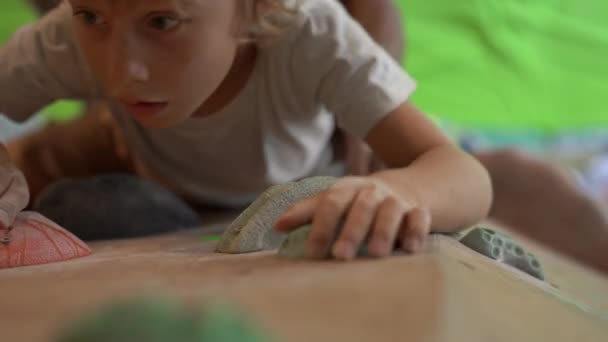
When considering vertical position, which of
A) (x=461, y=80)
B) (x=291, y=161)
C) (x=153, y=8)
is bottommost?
(x=461, y=80)

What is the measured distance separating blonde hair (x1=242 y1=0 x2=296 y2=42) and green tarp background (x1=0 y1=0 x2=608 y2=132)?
40.7 inches

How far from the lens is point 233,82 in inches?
36.4

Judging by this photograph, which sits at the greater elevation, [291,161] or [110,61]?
[110,61]

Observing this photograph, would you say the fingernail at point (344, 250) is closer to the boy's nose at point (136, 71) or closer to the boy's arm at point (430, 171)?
the boy's arm at point (430, 171)

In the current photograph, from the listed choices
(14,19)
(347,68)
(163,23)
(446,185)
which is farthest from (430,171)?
(14,19)

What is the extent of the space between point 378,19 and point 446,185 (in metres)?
Result: 0.41

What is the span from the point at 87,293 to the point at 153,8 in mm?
297

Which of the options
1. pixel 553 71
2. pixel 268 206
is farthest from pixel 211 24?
pixel 553 71

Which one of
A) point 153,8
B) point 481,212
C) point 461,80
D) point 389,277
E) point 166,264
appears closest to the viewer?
point 389,277

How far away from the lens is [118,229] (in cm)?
93

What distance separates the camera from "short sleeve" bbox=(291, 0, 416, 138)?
83 centimetres

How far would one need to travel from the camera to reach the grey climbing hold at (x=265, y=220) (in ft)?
2.04

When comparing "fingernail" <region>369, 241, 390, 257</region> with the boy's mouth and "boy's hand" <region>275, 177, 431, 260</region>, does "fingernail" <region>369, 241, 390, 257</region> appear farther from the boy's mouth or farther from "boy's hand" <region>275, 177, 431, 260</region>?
the boy's mouth

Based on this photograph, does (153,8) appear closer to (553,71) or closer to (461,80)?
(461,80)
